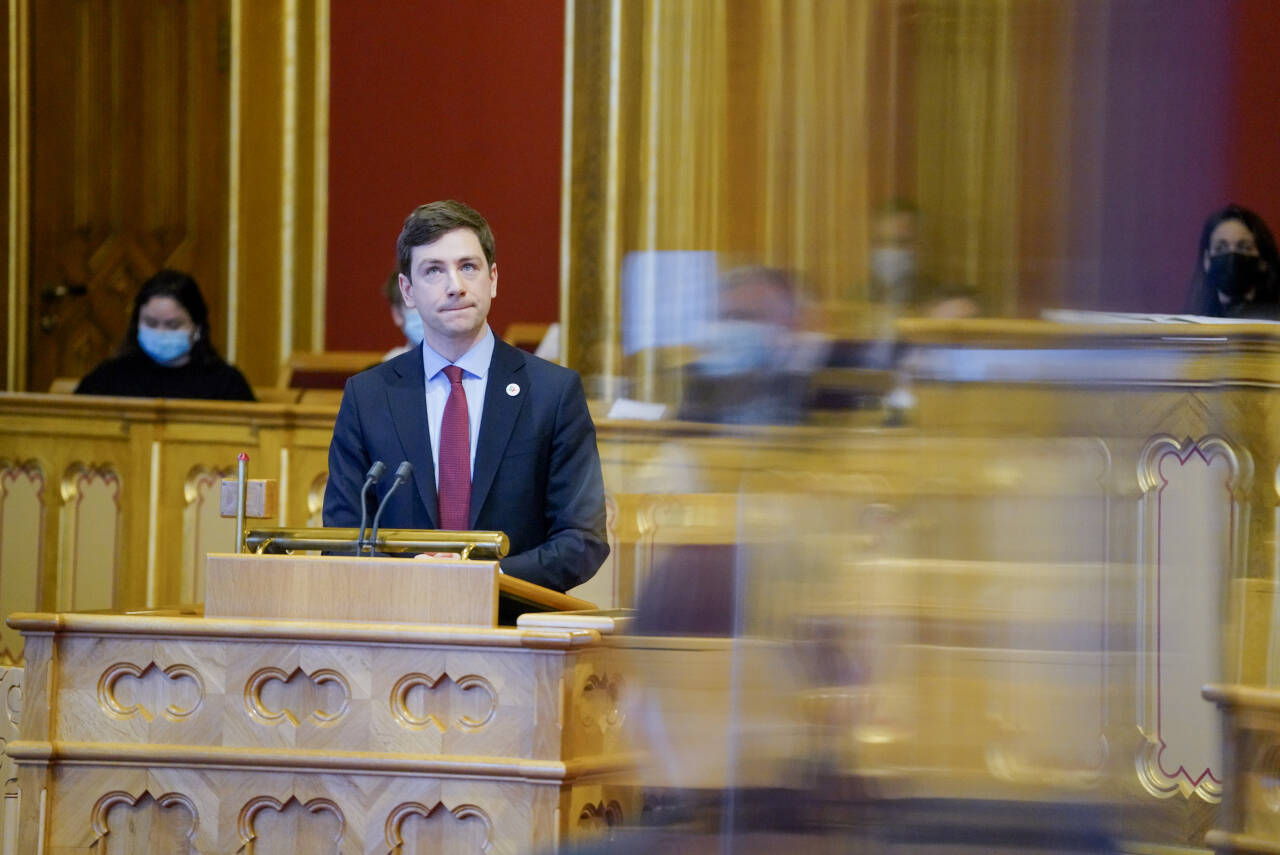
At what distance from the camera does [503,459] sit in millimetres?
3262

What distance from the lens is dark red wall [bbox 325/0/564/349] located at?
8.20 m

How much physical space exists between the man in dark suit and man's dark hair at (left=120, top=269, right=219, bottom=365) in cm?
330

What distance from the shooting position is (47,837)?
2.86 m

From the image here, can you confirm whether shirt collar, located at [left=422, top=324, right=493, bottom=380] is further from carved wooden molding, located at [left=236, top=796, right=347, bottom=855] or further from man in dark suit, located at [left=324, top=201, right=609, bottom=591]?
carved wooden molding, located at [left=236, top=796, right=347, bottom=855]

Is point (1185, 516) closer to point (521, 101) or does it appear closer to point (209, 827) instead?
point (209, 827)

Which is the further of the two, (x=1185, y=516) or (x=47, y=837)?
(x=1185, y=516)

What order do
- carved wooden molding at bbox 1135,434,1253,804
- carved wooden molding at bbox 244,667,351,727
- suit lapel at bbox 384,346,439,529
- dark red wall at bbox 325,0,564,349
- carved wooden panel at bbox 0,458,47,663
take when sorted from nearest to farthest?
carved wooden molding at bbox 244,667,351,727 < suit lapel at bbox 384,346,439,529 < carved wooden molding at bbox 1135,434,1253,804 < carved wooden panel at bbox 0,458,47,663 < dark red wall at bbox 325,0,564,349

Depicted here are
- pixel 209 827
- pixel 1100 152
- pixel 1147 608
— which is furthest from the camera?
pixel 209 827

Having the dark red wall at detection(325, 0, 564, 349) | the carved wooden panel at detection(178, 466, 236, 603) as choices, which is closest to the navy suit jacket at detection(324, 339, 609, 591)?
the carved wooden panel at detection(178, 466, 236, 603)

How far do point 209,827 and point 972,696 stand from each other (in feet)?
5.50

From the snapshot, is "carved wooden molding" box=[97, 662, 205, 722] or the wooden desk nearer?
A: the wooden desk

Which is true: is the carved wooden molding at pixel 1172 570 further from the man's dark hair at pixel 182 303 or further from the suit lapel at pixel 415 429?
the man's dark hair at pixel 182 303

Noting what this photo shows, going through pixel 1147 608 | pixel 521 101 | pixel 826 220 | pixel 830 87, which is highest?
pixel 521 101

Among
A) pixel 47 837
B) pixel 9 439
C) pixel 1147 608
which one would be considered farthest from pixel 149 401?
pixel 1147 608
